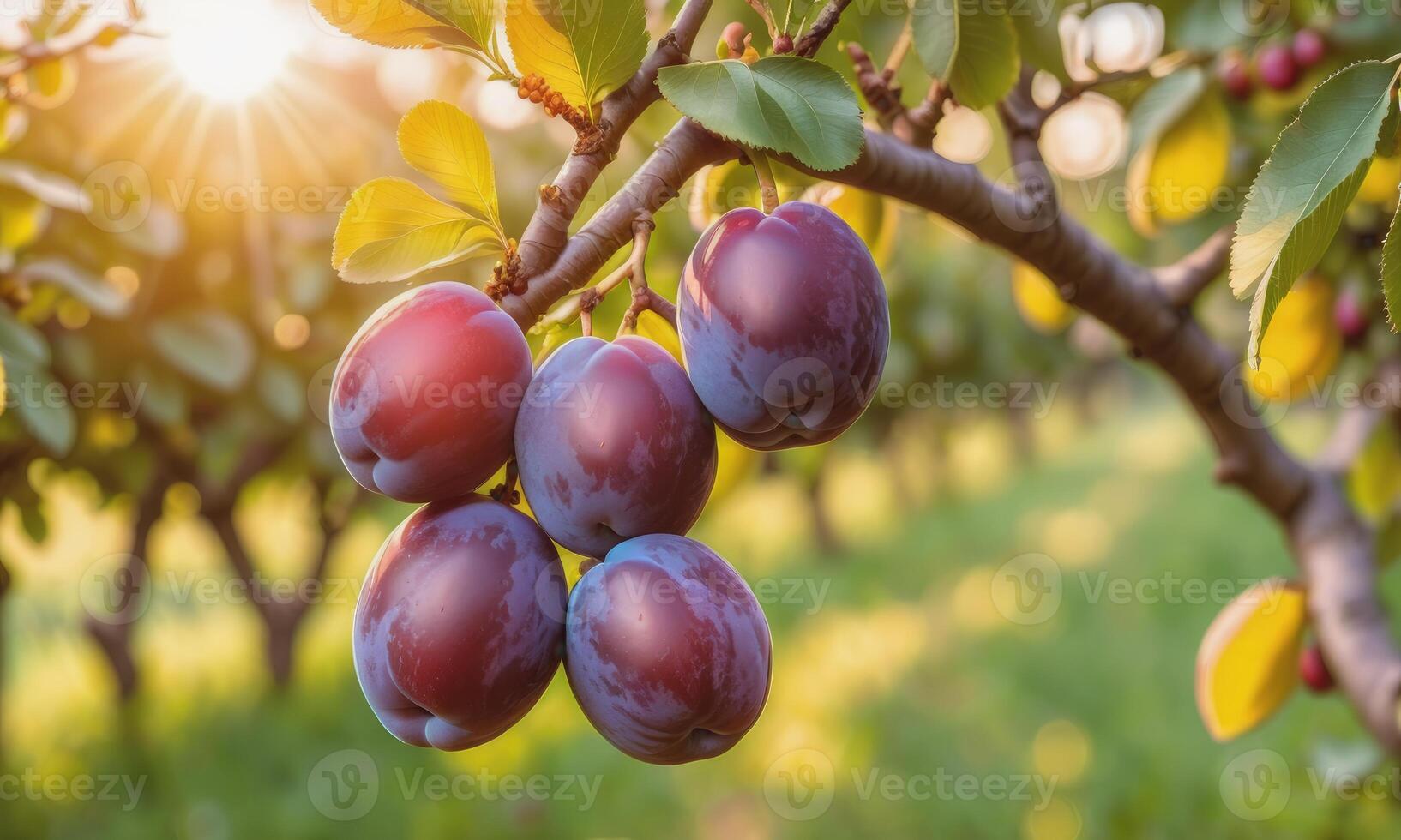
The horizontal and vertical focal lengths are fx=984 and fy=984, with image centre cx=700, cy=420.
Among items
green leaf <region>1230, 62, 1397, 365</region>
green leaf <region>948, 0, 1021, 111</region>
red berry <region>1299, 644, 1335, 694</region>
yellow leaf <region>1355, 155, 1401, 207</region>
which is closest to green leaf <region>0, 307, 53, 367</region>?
green leaf <region>948, 0, 1021, 111</region>

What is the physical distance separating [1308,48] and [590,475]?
142 centimetres

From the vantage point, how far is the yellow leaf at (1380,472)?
154 cm

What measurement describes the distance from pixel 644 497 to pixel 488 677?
13 centimetres

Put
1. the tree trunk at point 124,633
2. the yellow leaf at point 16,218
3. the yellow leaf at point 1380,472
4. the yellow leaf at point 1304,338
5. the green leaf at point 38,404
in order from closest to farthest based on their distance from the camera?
the green leaf at point 38,404 < the yellow leaf at point 16,218 < the yellow leaf at point 1304,338 < the yellow leaf at point 1380,472 < the tree trunk at point 124,633

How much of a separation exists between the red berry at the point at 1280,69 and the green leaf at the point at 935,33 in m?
1.06

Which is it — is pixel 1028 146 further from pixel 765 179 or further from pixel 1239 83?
pixel 1239 83

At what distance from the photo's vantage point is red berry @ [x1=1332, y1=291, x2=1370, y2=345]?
1573mm

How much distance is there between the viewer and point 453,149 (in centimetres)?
58

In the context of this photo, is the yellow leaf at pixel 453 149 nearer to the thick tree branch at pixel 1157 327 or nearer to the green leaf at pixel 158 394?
the thick tree branch at pixel 1157 327

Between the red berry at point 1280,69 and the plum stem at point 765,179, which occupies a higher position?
the plum stem at point 765,179

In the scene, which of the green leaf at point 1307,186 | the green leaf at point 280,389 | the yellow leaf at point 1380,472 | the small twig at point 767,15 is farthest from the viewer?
the green leaf at point 280,389

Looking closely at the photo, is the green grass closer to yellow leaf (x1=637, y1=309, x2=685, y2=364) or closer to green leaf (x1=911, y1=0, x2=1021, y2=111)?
green leaf (x1=911, y1=0, x2=1021, y2=111)

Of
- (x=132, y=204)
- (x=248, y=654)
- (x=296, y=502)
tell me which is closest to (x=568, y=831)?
(x=132, y=204)

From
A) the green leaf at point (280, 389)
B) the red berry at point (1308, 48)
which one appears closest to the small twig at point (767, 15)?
A: the red berry at point (1308, 48)
